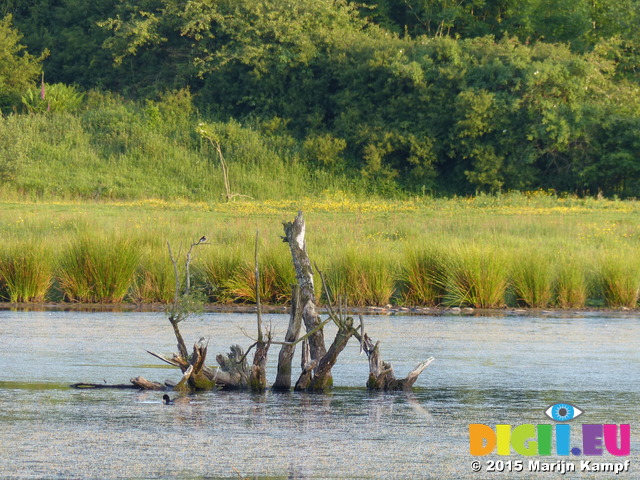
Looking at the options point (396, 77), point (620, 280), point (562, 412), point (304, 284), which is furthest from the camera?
point (396, 77)

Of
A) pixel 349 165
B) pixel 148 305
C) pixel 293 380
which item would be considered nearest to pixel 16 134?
pixel 349 165

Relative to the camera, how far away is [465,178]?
47031mm

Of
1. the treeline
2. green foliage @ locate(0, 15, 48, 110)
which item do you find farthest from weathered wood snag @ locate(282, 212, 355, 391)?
green foliage @ locate(0, 15, 48, 110)

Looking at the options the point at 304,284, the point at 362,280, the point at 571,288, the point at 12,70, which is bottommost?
the point at 571,288

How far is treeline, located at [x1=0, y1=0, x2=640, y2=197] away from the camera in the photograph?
45.4 m

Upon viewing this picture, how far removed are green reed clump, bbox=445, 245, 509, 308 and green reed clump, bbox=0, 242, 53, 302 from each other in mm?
6825

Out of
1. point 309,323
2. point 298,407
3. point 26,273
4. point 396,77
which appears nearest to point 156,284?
point 26,273

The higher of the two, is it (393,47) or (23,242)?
(393,47)

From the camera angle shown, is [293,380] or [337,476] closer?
[337,476]

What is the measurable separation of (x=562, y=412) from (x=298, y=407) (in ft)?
7.45

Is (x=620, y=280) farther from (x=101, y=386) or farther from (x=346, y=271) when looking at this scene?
(x=101, y=386)

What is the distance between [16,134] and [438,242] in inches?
1035

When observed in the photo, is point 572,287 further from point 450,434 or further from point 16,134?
point 16,134

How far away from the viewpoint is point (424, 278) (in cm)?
2039
